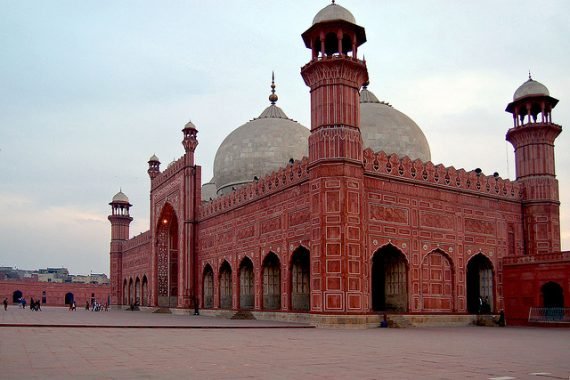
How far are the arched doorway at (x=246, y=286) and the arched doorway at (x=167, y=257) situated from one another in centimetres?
912

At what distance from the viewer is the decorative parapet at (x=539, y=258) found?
1945 centimetres

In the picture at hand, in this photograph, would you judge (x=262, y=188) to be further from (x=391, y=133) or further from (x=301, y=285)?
(x=391, y=133)

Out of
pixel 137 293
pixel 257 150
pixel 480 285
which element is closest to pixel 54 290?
pixel 137 293

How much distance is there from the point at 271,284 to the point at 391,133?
830 centimetres

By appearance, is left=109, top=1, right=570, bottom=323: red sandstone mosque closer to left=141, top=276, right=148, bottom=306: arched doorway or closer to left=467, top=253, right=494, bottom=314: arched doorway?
left=467, top=253, right=494, bottom=314: arched doorway

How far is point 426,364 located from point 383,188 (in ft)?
39.7

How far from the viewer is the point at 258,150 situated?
3159 cm

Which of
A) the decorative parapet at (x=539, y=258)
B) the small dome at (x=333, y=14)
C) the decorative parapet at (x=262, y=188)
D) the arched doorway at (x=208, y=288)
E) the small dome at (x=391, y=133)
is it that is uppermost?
the small dome at (x=333, y=14)

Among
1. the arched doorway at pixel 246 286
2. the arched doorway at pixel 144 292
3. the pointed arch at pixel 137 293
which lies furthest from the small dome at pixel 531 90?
the pointed arch at pixel 137 293

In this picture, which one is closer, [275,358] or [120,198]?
[275,358]

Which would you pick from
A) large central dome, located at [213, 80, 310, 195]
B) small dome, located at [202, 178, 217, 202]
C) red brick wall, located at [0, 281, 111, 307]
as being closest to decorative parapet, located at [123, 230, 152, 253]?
small dome, located at [202, 178, 217, 202]

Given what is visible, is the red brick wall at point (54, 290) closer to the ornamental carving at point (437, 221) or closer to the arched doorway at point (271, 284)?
the arched doorway at point (271, 284)

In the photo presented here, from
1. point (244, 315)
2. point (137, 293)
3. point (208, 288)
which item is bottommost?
point (137, 293)

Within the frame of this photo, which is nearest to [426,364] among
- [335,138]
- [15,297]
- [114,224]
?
[335,138]
